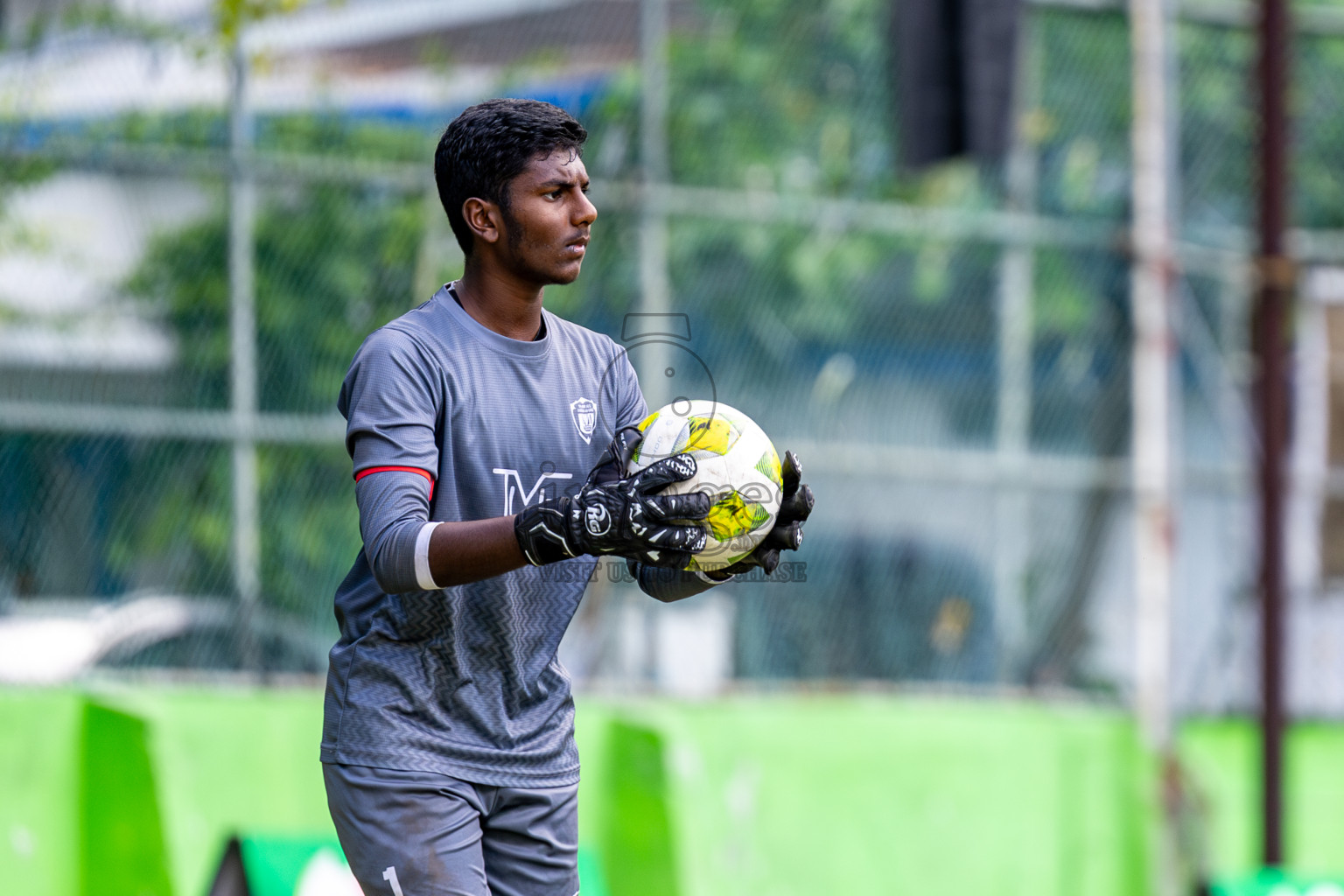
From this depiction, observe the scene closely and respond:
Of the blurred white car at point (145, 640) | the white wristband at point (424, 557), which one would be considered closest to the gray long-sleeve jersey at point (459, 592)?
the white wristband at point (424, 557)

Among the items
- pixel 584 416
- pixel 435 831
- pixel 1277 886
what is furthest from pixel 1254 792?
pixel 435 831

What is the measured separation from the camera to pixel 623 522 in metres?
2.73

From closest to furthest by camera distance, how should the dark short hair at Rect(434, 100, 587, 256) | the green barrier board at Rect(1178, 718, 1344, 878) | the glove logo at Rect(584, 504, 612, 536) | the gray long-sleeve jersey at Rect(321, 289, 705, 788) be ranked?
the glove logo at Rect(584, 504, 612, 536), the gray long-sleeve jersey at Rect(321, 289, 705, 788), the dark short hair at Rect(434, 100, 587, 256), the green barrier board at Rect(1178, 718, 1344, 878)

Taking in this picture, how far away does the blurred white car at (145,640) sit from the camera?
5691mm

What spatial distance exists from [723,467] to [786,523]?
242 mm

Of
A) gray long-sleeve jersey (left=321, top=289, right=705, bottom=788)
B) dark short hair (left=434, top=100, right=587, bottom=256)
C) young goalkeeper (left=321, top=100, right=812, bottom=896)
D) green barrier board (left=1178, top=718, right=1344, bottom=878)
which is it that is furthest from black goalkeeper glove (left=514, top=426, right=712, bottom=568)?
green barrier board (left=1178, top=718, right=1344, bottom=878)

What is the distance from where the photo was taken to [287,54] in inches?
243

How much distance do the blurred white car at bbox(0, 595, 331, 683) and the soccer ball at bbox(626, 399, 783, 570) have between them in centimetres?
335

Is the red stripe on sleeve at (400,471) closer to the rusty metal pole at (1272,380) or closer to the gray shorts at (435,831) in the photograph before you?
the gray shorts at (435,831)

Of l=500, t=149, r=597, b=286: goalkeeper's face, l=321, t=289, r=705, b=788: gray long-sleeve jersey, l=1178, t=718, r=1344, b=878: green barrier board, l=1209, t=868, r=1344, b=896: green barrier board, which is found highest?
l=500, t=149, r=597, b=286: goalkeeper's face

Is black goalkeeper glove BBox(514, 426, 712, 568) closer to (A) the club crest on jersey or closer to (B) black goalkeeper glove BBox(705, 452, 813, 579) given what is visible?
(B) black goalkeeper glove BBox(705, 452, 813, 579)

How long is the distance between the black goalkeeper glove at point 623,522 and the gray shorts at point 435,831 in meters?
0.60

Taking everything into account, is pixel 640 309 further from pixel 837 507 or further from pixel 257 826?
pixel 257 826

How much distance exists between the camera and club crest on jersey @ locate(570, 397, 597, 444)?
323 centimetres
